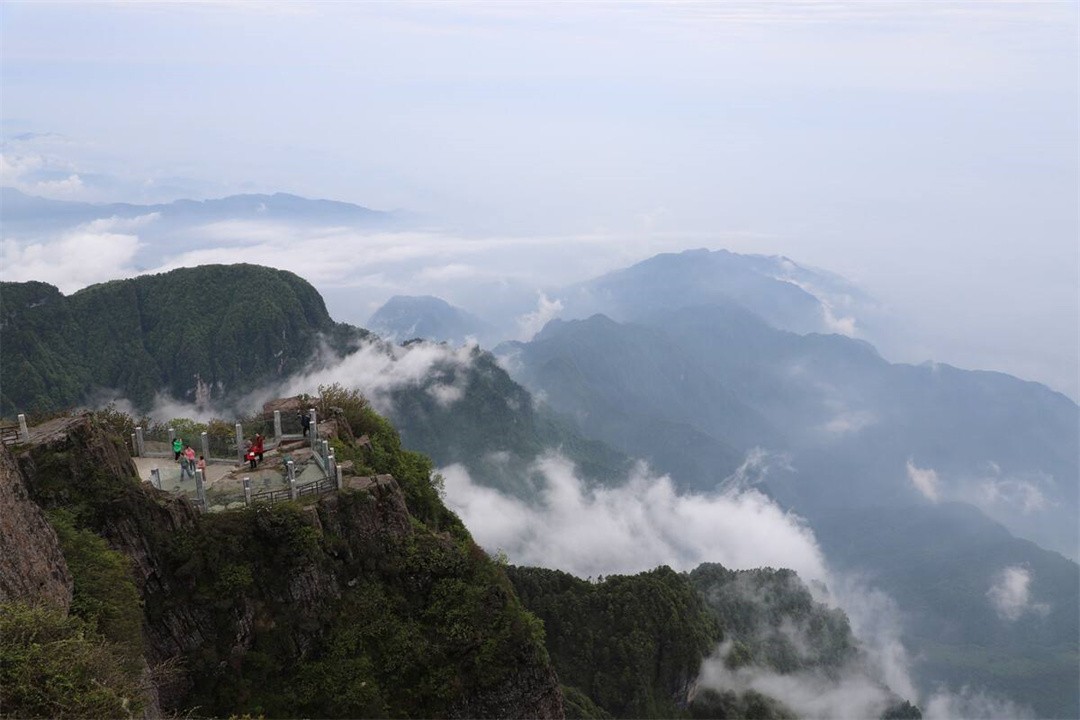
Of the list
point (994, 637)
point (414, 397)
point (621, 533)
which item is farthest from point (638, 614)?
point (994, 637)

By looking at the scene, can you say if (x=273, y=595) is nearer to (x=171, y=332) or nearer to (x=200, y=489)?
(x=200, y=489)

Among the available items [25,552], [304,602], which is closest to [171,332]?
[304,602]

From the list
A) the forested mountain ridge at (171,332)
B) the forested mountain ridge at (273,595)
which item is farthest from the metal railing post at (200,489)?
the forested mountain ridge at (171,332)

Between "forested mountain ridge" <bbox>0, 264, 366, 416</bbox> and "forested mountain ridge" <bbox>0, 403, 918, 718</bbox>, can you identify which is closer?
"forested mountain ridge" <bbox>0, 403, 918, 718</bbox>

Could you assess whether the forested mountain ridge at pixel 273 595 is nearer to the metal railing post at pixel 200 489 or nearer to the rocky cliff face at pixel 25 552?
the rocky cliff face at pixel 25 552

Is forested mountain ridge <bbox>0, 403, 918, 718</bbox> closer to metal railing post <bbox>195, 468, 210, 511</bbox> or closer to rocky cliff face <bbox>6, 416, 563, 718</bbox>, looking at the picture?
rocky cliff face <bbox>6, 416, 563, 718</bbox>

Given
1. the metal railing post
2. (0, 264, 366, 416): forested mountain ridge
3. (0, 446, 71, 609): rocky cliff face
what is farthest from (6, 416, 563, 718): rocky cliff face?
(0, 264, 366, 416): forested mountain ridge
